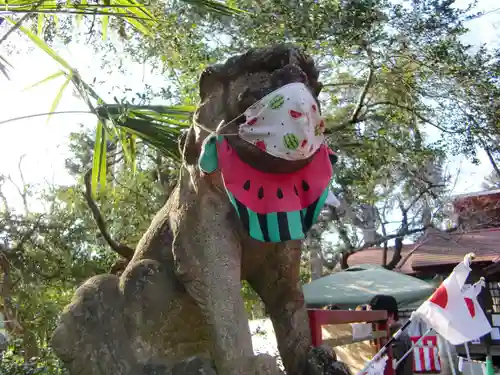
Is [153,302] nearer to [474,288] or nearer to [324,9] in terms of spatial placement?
[474,288]

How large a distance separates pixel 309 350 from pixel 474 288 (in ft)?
6.45

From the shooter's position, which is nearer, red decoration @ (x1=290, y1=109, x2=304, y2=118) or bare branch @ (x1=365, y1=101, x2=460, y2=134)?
red decoration @ (x1=290, y1=109, x2=304, y2=118)

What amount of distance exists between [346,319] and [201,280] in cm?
113

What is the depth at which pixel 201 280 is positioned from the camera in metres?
2.28

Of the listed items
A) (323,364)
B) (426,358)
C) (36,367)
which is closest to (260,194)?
(323,364)

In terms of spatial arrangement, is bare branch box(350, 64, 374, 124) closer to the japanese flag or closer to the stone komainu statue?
the japanese flag

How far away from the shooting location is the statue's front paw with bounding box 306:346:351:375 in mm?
2434

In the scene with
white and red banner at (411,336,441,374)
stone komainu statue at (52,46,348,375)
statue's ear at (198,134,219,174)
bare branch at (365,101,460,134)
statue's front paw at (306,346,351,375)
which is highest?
bare branch at (365,101,460,134)

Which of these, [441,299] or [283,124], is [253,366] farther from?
[441,299]

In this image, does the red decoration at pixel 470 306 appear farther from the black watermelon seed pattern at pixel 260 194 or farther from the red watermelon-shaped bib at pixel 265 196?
the black watermelon seed pattern at pixel 260 194

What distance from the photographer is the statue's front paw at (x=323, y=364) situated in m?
2.43

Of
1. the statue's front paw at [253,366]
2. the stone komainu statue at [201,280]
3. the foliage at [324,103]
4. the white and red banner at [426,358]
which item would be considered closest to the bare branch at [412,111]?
the foliage at [324,103]

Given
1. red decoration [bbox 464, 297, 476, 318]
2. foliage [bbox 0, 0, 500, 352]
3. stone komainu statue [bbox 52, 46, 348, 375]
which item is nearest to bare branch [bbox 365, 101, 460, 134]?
foliage [bbox 0, 0, 500, 352]

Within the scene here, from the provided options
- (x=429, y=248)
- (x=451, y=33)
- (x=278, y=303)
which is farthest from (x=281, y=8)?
(x=429, y=248)
